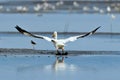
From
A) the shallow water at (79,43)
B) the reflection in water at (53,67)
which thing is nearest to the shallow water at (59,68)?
the reflection in water at (53,67)

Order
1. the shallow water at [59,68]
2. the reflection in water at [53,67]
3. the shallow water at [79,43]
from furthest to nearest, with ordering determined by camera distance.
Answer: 1. the shallow water at [79,43]
2. the reflection in water at [53,67]
3. the shallow water at [59,68]

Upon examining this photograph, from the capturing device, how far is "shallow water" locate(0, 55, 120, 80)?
56.9 ft

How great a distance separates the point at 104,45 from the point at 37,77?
7.37 meters

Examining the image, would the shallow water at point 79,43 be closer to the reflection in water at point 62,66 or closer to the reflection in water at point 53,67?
the reflection in water at point 62,66

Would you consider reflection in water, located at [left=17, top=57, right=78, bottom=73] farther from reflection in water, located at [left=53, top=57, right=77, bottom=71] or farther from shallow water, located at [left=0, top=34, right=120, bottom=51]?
shallow water, located at [left=0, top=34, right=120, bottom=51]

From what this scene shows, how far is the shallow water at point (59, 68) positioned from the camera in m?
17.3

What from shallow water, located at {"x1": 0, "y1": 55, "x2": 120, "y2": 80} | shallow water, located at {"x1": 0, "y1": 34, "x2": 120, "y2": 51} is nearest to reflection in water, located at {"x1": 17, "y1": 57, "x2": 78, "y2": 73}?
shallow water, located at {"x1": 0, "y1": 55, "x2": 120, "y2": 80}

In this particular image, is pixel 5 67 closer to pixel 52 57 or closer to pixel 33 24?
pixel 52 57

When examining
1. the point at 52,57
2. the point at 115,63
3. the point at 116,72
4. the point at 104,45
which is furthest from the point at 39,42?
the point at 116,72

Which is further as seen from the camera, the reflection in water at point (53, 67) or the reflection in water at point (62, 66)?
the reflection in water at point (62, 66)

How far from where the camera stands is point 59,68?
18.9 metres

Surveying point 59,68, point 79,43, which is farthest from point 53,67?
point 79,43

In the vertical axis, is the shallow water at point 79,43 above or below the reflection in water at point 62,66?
above

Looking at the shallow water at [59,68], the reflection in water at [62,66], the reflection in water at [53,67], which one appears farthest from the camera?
the reflection in water at [62,66]
